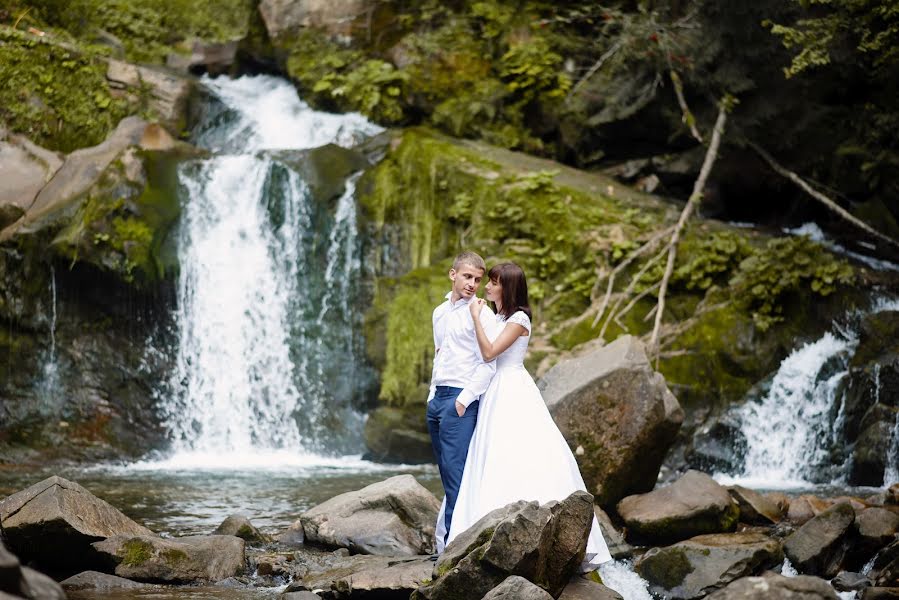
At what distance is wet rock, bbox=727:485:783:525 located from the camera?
308 inches

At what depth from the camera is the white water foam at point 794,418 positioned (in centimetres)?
1091

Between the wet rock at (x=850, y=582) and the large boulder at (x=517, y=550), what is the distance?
6.70 feet

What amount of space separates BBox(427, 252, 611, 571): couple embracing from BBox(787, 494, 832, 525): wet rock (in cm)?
310

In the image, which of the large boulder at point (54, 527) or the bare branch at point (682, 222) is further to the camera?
the bare branch at point (682, 222)

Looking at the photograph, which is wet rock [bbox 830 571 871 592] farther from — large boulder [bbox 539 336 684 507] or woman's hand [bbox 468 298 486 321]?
woman's hand [bbox 468 298 486 321]

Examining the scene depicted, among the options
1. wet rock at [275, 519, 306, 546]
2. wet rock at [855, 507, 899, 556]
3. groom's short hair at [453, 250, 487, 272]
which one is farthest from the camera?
wet rock at [275, 519, 306, 546]

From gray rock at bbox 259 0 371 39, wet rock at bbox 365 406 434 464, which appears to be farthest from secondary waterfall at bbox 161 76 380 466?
gray rock at bbox 259 0 371 39

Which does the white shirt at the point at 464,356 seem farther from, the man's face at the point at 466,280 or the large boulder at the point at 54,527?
the large boulder at the point at 54,527

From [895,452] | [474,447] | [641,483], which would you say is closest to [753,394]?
[895,452]

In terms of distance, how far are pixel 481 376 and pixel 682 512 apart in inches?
103

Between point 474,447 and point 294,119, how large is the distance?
44.3 ft

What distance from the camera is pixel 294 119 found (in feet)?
59.0

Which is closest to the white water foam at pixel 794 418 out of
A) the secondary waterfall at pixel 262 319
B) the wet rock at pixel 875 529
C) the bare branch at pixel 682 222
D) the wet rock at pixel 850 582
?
the bare branch at pixel 682 222

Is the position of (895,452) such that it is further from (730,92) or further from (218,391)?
(218,391)
